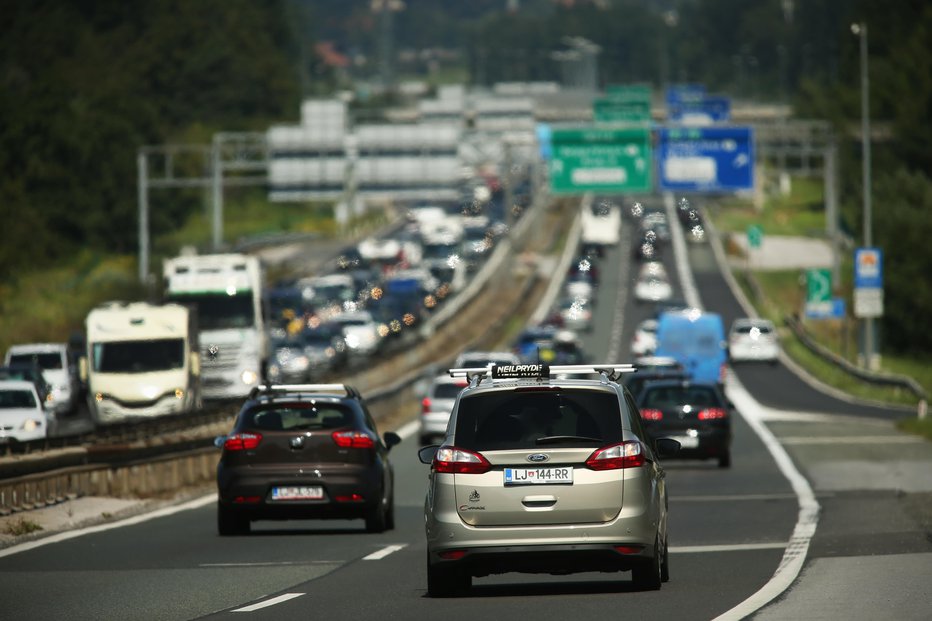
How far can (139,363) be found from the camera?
40.4 meters

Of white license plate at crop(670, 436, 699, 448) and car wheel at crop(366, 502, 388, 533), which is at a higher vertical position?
car wheel at crop(366, 502, 388, 533)

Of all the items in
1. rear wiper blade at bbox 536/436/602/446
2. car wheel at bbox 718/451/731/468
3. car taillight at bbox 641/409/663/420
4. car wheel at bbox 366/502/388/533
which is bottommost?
car wheel at bbox 718/451/731/468

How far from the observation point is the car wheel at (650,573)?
44.8 ft

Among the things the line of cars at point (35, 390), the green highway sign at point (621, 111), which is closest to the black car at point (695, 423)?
the line of cars at point (35, 390)

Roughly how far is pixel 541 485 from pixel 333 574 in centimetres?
343

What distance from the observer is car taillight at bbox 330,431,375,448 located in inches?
811

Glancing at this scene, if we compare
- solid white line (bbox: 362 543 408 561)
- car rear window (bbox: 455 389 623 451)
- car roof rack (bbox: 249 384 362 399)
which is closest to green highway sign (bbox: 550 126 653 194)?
car roof rack (bbox: 249 384 362 399)

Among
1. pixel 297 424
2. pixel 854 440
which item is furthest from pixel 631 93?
pixel 297 424

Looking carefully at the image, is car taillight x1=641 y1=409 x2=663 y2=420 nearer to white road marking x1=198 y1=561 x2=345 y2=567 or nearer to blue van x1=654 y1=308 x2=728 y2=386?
white road marking x1=198 y1=561 x2=345 y2=567

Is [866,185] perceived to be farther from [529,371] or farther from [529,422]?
[529,422]

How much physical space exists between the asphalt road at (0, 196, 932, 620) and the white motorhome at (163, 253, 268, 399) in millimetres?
15003

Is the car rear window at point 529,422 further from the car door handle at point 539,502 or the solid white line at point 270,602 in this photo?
the solid white line at point 270,602

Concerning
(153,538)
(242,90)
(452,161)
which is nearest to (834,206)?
(452,161)

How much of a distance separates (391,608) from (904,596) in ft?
10.8
